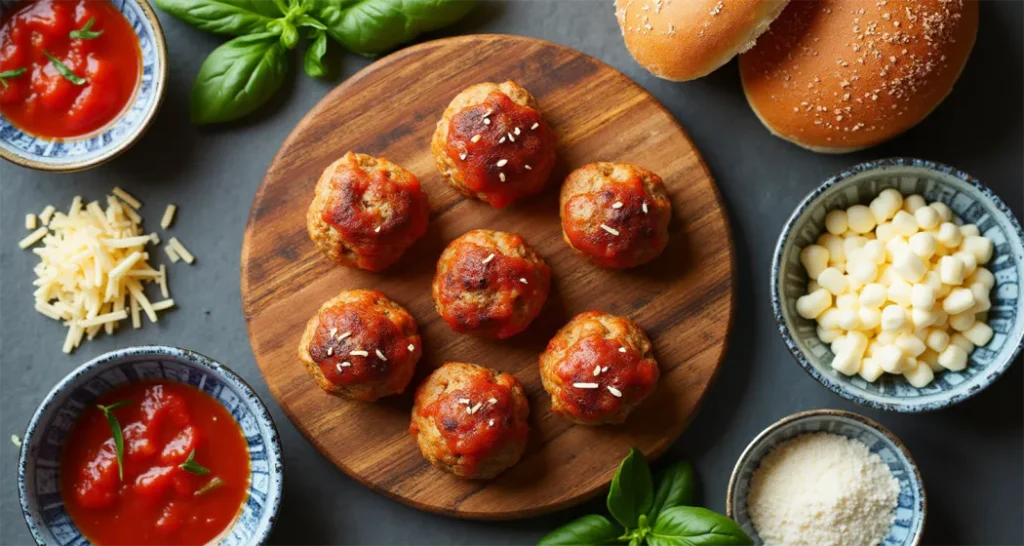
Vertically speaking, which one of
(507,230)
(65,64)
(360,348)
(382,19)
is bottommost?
(360,348)

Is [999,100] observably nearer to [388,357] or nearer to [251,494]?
[388,357]

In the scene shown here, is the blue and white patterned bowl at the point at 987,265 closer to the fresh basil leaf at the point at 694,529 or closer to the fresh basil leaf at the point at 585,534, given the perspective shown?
the fresh basil leaf at the point at 694,529

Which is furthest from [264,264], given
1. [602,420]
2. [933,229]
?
[933,229]

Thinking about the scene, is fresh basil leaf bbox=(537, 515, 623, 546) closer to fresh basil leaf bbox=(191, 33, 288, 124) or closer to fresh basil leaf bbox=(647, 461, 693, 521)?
fresh basil leaf bbox=(647, 461, 693, 521)

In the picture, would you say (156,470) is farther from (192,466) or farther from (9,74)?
(9,74)

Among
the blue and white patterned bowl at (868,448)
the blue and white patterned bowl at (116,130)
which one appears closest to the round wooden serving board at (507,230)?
the blue and white patterned bowl at (868,448)

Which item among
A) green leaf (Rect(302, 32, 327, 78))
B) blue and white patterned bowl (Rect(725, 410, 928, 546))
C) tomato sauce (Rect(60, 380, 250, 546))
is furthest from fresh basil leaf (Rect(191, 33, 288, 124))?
blue and white patterned bowl (Rect(725, 410, 928, 546))

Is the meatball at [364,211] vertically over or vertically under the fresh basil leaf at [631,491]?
over

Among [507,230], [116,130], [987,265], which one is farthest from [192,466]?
[987,265]
